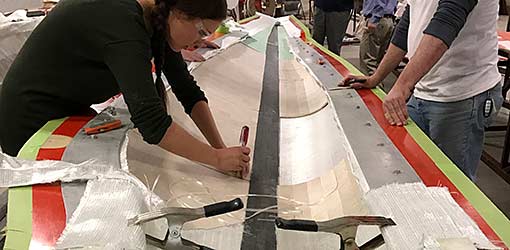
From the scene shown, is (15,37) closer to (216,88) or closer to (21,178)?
(216,88)

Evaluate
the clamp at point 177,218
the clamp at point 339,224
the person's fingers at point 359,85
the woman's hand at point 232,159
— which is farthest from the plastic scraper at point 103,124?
the person's fingers at point 359,85

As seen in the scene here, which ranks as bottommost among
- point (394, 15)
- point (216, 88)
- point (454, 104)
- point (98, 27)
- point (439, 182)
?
point (394, 15)

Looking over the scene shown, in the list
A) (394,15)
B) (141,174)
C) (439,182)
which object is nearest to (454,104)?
(439,182)

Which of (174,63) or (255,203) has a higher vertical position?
(174,63)

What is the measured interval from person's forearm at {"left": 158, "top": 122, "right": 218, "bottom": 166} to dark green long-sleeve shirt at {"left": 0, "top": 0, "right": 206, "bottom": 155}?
32mm

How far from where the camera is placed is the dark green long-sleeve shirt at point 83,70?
109cm

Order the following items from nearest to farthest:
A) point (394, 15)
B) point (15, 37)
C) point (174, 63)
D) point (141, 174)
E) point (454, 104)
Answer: point (141, 174) < point (174, 63) < point (454, 104) < point (15, 37) < point (394, 15)

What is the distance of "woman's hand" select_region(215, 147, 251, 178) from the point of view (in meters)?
1.35

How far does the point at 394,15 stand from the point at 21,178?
166 inches

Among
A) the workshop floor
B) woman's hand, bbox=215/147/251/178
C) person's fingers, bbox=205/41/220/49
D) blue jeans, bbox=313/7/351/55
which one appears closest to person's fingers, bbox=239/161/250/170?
woman's hand, bbox=215/147/251/178

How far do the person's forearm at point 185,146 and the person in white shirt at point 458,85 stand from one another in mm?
526

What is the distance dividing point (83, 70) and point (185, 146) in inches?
12.1

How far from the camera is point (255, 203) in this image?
1.35 metres

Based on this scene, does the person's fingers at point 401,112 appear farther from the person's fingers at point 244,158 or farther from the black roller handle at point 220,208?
the black roller handle at point 220,208
